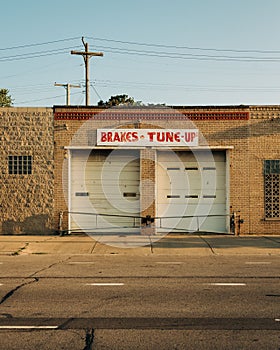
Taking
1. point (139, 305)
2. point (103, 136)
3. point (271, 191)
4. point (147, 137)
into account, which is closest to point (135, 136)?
point (147, 137)

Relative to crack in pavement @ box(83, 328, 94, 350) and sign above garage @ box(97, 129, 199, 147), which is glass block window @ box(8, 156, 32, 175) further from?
crack in pavement @ box(83, 328, 94, 350)

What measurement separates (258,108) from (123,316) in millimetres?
14964

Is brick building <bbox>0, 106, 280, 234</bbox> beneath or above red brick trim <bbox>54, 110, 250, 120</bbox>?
beneath

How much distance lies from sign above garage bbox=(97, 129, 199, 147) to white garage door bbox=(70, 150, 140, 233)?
560mm

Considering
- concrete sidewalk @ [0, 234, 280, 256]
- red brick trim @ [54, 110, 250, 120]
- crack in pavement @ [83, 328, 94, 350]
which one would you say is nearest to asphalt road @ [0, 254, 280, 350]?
crack in pavement @ [83, 328, 94, 350]

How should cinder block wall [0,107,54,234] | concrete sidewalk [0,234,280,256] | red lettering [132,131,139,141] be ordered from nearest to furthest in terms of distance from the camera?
concrete sidewalk [0,234,280,256] → cinder block wall [0,107,54,234] → red lettering [132,131,139,141]

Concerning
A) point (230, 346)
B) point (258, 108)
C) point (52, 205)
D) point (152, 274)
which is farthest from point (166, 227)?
point (230, 346)

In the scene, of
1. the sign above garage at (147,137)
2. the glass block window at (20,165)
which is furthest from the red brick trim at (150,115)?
the glass block window at (20,165)

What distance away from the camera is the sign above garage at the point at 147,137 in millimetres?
21031

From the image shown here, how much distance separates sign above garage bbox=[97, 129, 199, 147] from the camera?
69.0ft

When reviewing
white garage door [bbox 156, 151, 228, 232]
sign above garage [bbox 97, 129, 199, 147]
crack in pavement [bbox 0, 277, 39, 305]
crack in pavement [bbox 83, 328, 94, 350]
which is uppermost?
sign above garage [bbox 97, 129, 199, 147]

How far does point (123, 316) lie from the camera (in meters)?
8.03

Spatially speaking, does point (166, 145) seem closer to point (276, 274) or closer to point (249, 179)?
point (249, 179)

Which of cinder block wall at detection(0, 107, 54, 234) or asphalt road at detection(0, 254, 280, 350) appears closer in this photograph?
asphalt road at detection(0, 254, 280, 350)
